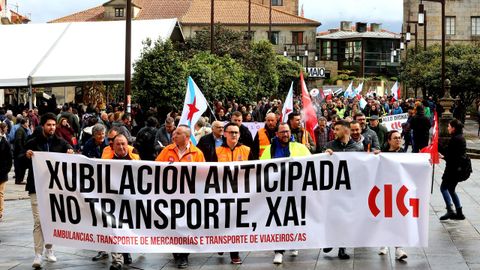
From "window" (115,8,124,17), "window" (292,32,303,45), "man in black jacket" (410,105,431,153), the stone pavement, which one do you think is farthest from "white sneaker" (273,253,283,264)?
"window" (292,32,303,45)

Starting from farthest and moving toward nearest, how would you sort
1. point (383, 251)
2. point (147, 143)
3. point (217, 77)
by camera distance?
1. point (217, 77)
2. point (147, 143)
3. point (383, 251)

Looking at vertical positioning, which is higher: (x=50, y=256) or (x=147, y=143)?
(x=147, y=143)

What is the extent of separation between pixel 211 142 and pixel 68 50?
20310mm

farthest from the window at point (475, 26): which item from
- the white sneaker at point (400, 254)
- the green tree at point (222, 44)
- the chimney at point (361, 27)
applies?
the white sneaker at point (400, 254)

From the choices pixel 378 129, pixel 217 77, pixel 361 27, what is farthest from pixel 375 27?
pixel 378 129

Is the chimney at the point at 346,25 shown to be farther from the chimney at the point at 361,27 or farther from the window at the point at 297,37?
the window at the point at 297,37

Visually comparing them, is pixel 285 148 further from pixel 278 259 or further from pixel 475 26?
pixel 475 26

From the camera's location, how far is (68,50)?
30219 millimetres

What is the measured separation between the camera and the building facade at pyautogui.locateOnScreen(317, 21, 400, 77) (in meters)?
102

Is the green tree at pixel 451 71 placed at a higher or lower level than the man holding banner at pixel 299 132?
higher

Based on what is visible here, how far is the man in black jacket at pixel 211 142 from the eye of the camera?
10.6 metres

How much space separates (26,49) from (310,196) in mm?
22629

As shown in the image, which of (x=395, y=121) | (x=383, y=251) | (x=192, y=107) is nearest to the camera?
(x=383, y=251)

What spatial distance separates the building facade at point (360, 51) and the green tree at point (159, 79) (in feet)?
244
